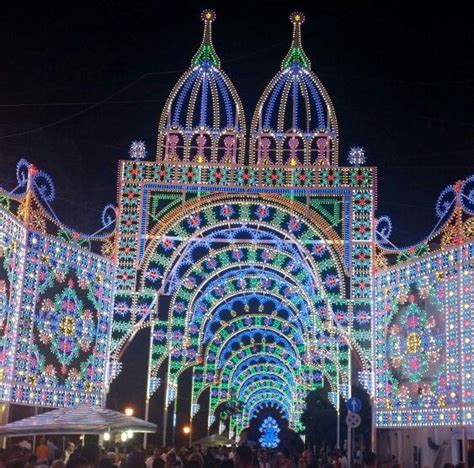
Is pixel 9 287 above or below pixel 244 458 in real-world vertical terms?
above

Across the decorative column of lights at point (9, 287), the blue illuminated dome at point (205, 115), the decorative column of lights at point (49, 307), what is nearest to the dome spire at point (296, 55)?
the blue illuminated dome at point (205, 115)

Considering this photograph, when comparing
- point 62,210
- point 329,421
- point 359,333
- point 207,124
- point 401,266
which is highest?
point 207,124

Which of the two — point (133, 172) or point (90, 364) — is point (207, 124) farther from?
point (90, 364)

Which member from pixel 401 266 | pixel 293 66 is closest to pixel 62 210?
pixel 293 66

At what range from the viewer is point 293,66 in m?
27.6

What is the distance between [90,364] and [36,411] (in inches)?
131

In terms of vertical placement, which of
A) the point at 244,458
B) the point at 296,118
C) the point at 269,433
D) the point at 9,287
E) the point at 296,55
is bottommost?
the point at 269,433

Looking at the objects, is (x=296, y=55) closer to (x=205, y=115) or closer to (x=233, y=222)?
(x=205, y=115)

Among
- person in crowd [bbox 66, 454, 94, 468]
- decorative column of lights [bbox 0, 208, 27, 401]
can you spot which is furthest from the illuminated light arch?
person in crowd [bbox 66, 454, 94, 468]

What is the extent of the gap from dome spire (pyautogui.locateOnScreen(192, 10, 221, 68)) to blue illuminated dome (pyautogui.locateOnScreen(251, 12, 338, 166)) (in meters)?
2.04

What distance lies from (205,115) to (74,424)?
581 inches

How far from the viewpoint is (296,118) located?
27656 mm

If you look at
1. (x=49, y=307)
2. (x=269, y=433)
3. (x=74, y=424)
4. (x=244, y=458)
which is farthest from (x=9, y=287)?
(x=269, y=433)

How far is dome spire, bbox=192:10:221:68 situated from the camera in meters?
27.8
